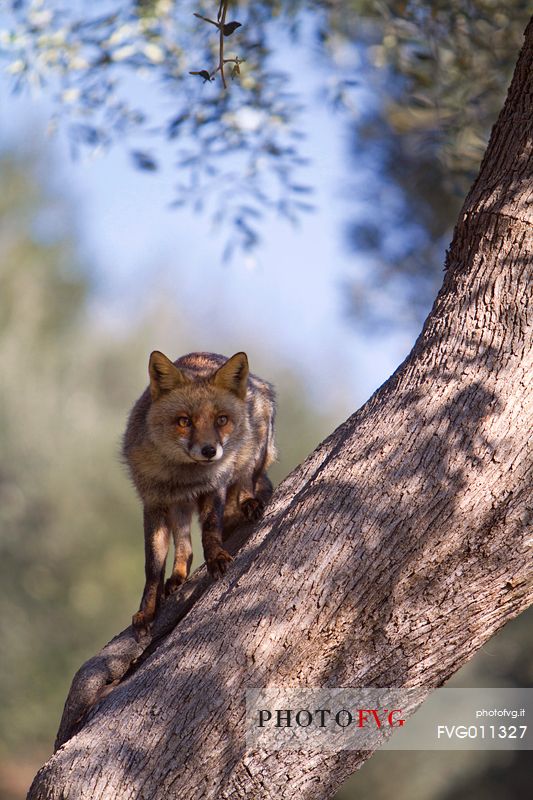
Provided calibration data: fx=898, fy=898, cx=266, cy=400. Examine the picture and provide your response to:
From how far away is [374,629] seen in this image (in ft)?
10.4

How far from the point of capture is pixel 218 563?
441 cm

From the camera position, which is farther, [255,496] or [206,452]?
[255,496]

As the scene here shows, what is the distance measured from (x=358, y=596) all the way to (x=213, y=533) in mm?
1737

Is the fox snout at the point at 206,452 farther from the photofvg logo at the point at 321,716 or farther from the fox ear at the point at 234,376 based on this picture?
the photofvg logo at the point at 321,716

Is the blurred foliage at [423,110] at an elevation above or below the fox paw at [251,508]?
above

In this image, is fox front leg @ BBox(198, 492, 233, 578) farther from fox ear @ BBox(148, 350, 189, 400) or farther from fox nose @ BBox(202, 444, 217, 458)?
fox ear @ BBox(148, 350, 189, 400)

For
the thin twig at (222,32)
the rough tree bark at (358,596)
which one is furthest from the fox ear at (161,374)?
the rough tree bark at (358,596)

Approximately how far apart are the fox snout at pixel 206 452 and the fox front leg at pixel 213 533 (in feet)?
0.74

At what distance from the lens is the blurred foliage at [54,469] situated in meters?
15.8

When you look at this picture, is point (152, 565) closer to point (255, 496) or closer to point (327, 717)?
point (255, 496)

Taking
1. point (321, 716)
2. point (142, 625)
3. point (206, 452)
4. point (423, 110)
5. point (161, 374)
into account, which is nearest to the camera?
point (321, 716)

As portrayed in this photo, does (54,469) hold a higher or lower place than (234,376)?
higher

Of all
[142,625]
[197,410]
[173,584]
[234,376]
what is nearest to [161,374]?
[197,410]

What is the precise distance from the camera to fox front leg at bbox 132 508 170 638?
457cm
